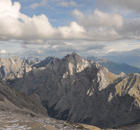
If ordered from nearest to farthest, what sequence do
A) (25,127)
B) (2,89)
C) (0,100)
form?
(25,127) < (0,100) < (2,89)

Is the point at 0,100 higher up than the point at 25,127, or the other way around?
the point at 25,127

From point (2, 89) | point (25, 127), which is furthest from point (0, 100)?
point (25, 127)

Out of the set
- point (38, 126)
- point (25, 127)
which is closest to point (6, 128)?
point (25, 127)

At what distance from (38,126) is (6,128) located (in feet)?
23.4

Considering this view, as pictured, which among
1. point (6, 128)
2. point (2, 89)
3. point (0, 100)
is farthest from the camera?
point (2, 89)

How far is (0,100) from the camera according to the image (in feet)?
287

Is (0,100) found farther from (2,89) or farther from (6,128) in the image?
(6,128)

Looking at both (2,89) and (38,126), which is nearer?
(38,126)

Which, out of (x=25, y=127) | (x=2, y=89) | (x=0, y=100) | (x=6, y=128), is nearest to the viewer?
(x=6, y=128)

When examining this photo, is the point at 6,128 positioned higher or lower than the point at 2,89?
higher

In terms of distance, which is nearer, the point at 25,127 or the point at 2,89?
the point at 25,127

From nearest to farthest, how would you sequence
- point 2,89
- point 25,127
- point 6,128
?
point 6,128 → point 25,127 → point 2,89

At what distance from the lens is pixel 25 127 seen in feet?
107

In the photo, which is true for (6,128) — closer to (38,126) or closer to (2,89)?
(38,126)
